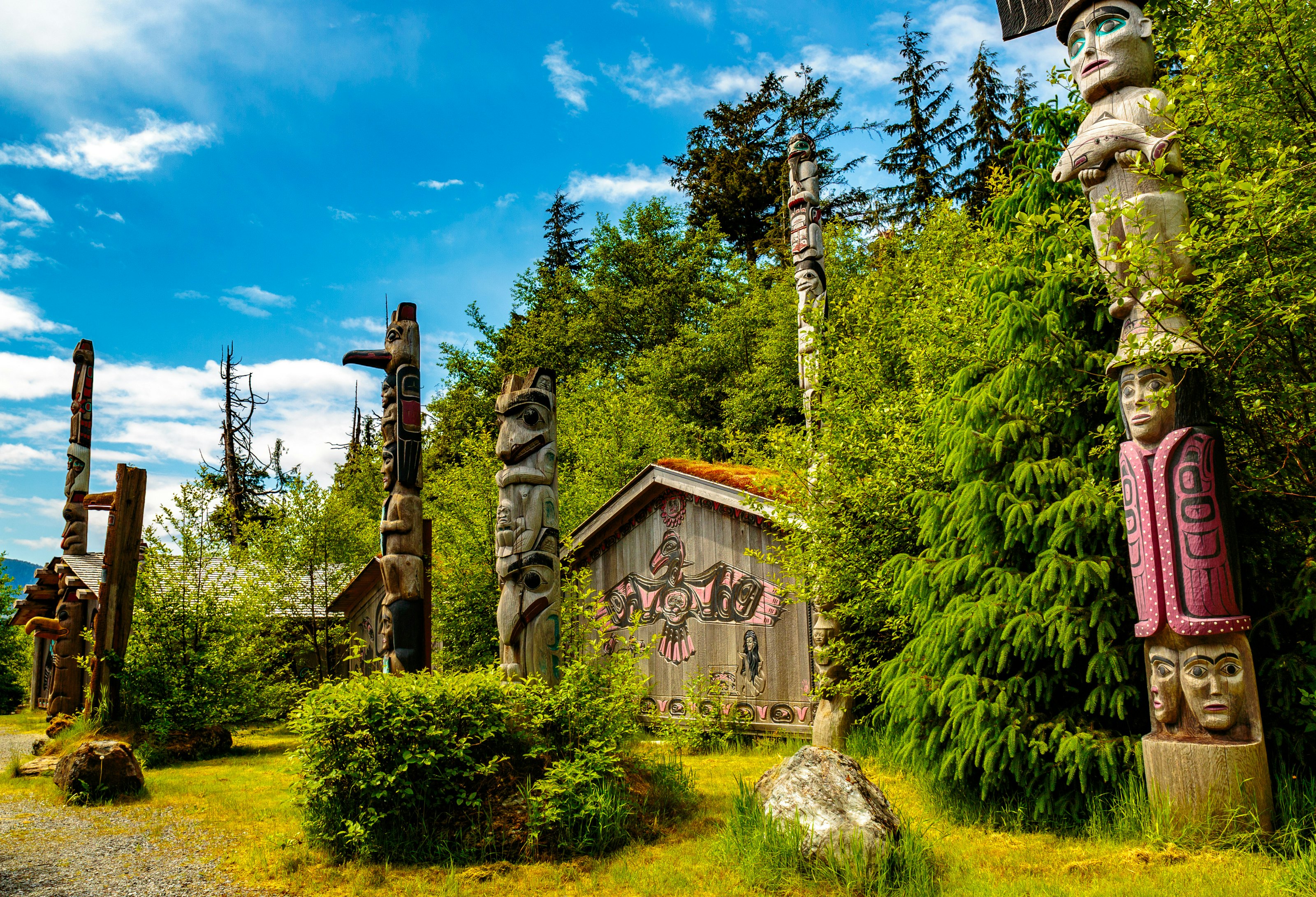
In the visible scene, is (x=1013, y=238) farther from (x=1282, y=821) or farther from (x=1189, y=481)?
(x=1282, y=821)

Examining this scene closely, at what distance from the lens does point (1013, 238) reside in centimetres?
740

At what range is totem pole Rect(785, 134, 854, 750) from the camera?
9.69 m

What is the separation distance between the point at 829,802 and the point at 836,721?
436cm

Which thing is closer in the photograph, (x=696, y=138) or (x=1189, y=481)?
(x=1189, y=481)

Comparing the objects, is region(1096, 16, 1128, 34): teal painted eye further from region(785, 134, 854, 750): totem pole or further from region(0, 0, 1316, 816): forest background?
region(785, 134, 854, 750): totem pole

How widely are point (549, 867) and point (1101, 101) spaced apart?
7.49m

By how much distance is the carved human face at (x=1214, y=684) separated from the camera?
5.27 metres

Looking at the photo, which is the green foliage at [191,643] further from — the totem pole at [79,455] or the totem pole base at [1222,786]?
the totem pole base at [1222,786]

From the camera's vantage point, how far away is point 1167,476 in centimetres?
561

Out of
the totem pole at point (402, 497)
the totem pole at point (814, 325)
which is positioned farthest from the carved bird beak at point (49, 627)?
the totem pole at point (814, 325)

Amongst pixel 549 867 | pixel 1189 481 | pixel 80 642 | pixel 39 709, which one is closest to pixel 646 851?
pixel 549 867

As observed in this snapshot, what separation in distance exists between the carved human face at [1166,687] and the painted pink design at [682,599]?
18.2ft

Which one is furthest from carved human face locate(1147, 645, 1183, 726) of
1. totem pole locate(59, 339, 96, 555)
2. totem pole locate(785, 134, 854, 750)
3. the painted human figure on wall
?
totem pole locate(59, 339, 96, 555)

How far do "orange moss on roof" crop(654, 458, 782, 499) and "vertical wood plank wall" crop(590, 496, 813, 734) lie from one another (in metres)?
0.50
